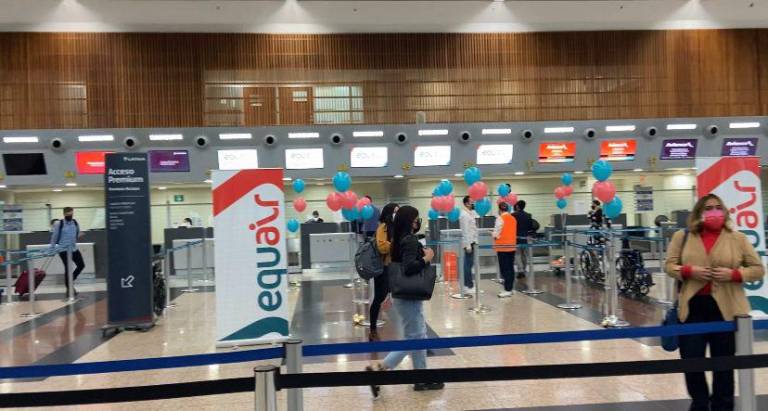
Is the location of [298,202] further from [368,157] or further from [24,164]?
[24,164]

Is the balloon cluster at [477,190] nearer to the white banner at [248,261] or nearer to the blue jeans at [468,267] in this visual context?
the blue jeans at [468,267]

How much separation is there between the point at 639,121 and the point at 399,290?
12.8 meters

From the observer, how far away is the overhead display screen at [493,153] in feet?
47.5

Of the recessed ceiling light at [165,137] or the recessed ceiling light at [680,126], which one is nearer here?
the recessed ceiling light at [165,137]

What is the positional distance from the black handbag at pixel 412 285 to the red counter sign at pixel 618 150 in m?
12.0

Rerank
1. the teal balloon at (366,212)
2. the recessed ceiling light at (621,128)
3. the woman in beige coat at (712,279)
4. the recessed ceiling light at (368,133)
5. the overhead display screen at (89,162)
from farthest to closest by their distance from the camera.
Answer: the recessed ceiling light at (621,128) < the recessed ceiling light at (368,133) < the overhead display screen at (89,162) < the teal balloon at (366,212) < the woman in beige coat at (712,279)

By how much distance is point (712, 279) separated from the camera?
3.20m

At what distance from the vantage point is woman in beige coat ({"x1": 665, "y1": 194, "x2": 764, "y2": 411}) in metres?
3.22

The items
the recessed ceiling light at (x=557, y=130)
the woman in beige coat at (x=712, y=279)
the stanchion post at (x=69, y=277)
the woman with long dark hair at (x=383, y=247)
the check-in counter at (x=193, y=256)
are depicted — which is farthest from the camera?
the recessed ceiling light at (x=557, y=130)

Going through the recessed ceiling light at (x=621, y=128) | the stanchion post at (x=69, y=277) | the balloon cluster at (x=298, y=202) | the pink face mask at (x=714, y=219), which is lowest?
the stanchion post at (x=69, y=277)

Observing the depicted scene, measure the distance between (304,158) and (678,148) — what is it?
10.4 meters

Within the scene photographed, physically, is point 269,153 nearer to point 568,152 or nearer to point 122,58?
point 122,58

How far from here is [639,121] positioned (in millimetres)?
14547

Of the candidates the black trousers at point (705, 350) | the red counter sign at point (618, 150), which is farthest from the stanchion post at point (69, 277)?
the red counter sign at point (618, 150)
